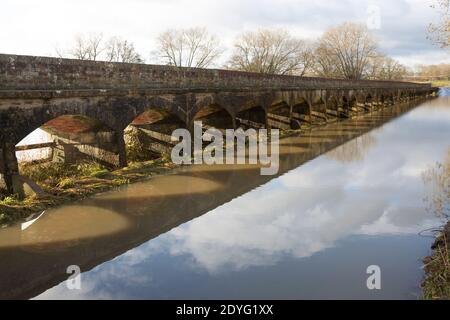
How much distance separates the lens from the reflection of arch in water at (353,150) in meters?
12.4

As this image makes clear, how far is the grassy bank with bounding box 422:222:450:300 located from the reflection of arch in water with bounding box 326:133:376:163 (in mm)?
7123

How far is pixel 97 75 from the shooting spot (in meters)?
9.01

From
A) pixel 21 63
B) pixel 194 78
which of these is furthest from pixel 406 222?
pixel 194 78

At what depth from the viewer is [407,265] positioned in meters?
5.06

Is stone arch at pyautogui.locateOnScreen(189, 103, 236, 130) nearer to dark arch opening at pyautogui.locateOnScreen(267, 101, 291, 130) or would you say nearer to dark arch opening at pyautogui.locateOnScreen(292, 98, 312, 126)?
dark arch opening at pyautogui.locateOnScreen(267, 101, 291, 130)

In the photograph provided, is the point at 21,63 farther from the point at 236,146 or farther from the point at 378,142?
the point at 378,142

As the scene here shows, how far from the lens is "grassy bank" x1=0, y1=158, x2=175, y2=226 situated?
268 inches

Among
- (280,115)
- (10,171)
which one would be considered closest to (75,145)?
(10,171)

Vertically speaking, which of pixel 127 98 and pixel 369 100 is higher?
pixel 369 100

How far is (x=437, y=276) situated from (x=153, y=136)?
9.03 meters

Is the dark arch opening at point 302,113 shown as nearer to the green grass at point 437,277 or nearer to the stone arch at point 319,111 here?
the stone arch at point 319,111

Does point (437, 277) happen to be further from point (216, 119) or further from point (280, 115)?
point (280, 115)
